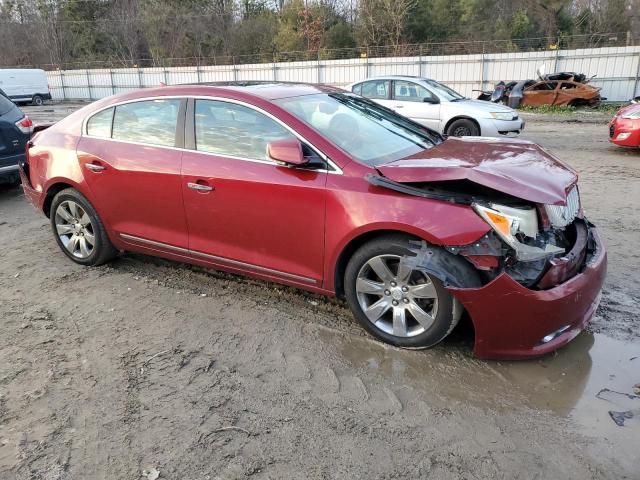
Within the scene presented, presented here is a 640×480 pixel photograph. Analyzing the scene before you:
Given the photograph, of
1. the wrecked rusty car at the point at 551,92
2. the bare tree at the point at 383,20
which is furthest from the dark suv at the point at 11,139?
the bare tree at the point at 383,20

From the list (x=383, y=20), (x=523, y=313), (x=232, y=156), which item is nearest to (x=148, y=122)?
(x=232, y=156)

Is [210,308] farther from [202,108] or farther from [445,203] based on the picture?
[445,203]

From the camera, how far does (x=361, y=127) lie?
3873 mm

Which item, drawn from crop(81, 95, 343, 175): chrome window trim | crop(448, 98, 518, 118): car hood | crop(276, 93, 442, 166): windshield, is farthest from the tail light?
crop(448, 98, 518, 118): car hood

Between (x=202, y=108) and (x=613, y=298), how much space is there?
3.44 metres

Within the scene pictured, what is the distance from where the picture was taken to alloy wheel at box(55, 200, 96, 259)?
4.68m

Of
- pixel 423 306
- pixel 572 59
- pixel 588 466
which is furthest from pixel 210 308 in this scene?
pixel 572 59

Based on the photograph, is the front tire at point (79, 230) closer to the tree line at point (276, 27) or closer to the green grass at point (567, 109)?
the green grass at point (567, 109)

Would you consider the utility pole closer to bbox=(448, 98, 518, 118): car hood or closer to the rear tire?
bbox=(448, 98, 518, 118): car hood

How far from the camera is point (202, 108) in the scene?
3.92m

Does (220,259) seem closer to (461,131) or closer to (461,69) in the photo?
(461,131)

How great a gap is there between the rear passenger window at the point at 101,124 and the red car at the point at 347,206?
0.5 inches

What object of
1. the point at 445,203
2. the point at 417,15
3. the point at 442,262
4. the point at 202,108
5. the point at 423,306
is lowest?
the point at 423,306

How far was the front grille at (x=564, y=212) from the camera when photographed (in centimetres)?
308
